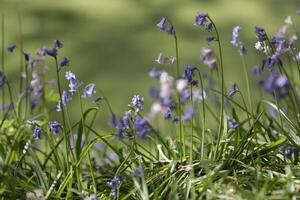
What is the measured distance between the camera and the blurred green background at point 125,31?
341 cm

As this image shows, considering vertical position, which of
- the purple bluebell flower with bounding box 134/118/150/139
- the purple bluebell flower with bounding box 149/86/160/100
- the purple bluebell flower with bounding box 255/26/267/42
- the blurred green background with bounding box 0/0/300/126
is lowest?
the purple bluebell flower with bounding box 134/118/150/139

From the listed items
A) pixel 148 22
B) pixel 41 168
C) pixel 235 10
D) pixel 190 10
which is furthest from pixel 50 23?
pixel 41 168

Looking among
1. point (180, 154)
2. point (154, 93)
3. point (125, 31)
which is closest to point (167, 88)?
point (154, 93)

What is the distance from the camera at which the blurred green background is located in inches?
134

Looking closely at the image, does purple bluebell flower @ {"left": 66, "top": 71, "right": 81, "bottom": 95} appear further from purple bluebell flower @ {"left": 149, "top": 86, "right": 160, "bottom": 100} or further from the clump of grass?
purple bluebell flower @ {"left": 149, "top": 86, "right": 160, "bottom": 100}

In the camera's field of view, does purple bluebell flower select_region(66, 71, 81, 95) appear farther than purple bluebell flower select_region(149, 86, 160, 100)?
Yes

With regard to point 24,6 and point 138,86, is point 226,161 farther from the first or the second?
point 24,6

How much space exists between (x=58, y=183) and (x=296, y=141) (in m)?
0.48

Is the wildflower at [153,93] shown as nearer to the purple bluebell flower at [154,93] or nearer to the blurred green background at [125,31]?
the purple bluebell flower at [154,93]

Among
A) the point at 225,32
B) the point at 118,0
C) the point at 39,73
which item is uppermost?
the point at 118,0

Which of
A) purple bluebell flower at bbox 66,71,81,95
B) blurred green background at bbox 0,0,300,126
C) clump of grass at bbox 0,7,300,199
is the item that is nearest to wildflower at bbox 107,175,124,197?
clump of grass at bbox 0,7,300,199

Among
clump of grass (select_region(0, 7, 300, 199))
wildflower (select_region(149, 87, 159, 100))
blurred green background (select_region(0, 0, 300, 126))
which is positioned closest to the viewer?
wildflower (select_region(149, 87, 159, 100))

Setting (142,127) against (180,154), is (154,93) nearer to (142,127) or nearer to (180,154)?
(142,127)

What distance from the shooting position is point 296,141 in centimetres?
132
